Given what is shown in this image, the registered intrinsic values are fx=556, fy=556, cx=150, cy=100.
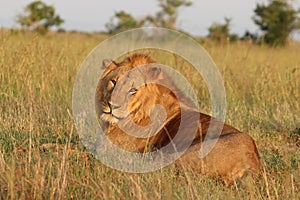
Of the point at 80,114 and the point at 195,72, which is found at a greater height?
the point at 195,72

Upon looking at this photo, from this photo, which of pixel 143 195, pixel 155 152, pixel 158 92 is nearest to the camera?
pixel 143 195

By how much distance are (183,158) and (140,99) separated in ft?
2.19

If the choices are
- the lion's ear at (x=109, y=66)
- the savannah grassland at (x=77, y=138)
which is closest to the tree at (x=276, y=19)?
the savannah grassland at (x=77, y=138)

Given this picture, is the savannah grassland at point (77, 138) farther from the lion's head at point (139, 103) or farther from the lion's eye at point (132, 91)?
the lion's eye at point (132, 91)

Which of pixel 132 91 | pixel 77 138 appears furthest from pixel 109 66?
pixel 77 138

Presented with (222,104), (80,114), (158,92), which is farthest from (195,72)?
(158,92)

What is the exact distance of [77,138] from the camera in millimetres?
4758

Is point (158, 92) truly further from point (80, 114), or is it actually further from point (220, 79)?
point (220, 79)

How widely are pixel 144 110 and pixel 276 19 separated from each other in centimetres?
Result: 1672

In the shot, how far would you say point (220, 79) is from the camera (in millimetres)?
7715

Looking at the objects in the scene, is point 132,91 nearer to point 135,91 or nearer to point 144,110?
point 135,91

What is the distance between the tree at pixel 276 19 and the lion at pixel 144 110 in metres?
15.0

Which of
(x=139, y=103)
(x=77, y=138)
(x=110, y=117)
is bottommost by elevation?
(x=77, y=138)

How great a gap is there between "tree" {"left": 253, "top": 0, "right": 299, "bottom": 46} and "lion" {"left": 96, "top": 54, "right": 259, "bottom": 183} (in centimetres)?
1496
